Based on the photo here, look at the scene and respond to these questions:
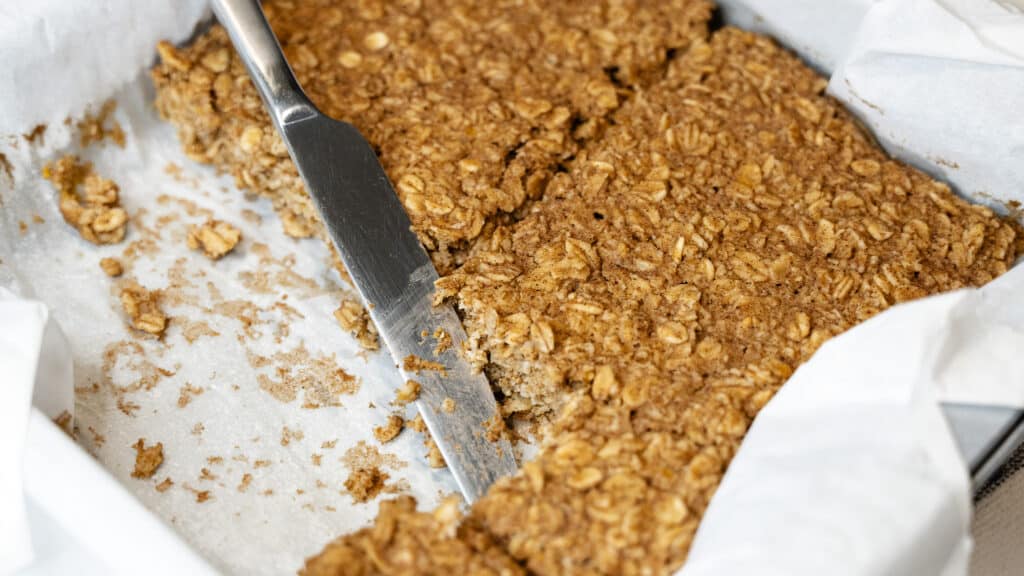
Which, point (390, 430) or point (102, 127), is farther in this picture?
point (102, 127)

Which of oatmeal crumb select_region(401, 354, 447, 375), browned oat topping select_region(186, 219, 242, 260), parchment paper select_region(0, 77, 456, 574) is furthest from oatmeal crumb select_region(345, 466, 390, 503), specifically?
browned oat topping select_region(186, 219, 242, 260)

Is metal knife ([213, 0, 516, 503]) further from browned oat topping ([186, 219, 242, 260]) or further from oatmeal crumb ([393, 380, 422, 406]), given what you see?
browned oat topping ([186, 219, 242, 260])

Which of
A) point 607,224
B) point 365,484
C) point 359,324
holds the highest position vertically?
point 607,224

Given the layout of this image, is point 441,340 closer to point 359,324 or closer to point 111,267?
point 359,324

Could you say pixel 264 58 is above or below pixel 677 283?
above

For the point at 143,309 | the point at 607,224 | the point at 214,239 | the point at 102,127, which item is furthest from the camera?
the point at 102,127

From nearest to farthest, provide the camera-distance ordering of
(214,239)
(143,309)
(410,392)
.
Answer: (410,392) → (143,309) → (214,239)

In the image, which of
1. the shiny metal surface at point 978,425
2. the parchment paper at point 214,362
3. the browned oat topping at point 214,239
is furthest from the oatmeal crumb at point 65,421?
the shiny metal surface at point 978,425

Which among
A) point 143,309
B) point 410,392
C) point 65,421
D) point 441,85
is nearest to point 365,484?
point 410,392
